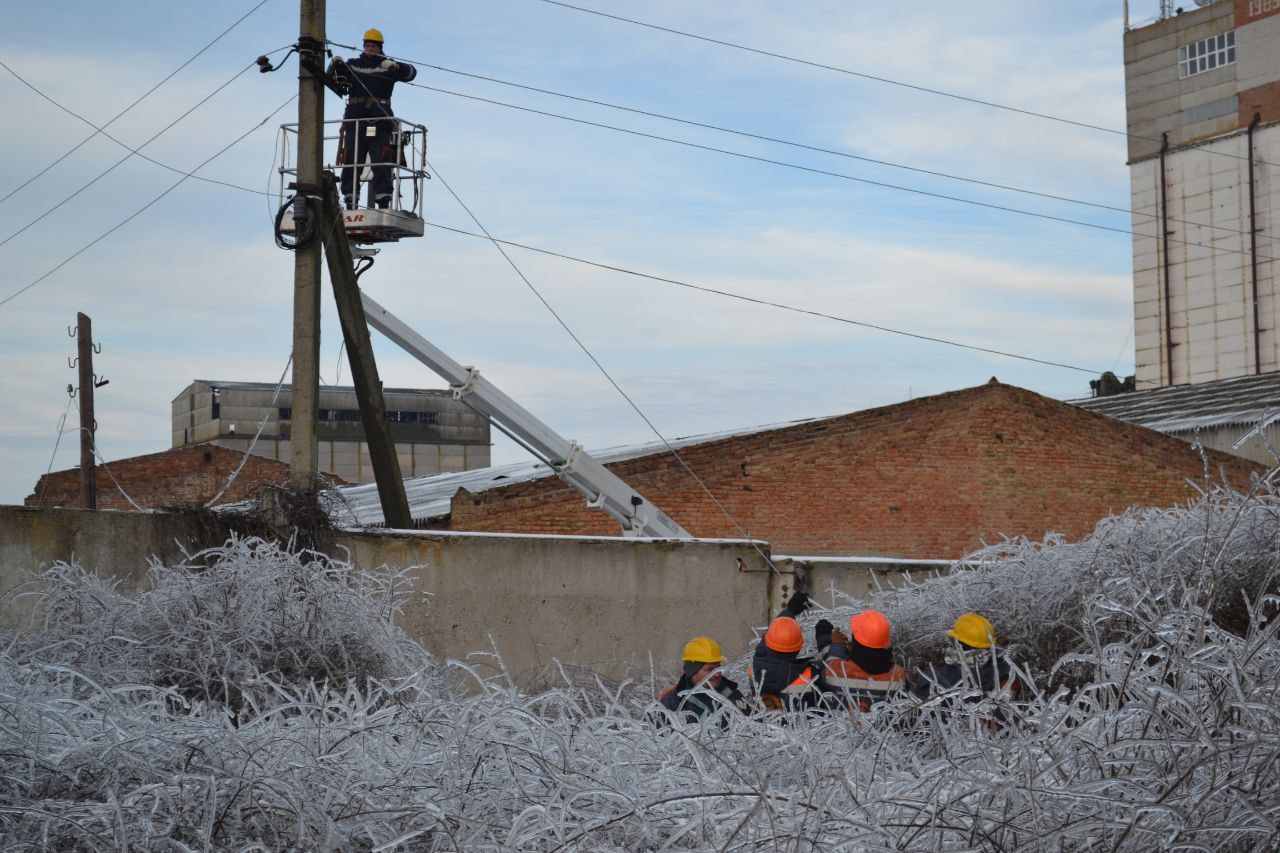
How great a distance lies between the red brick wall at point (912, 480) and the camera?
19.0 m

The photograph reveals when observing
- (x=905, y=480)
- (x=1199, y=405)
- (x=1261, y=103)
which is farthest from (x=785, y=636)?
(x=1261, y=103)

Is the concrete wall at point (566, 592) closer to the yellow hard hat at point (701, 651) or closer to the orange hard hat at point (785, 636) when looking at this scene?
the yellow hard hat at point (701, 651)

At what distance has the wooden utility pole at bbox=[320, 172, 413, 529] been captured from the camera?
11.6 meters

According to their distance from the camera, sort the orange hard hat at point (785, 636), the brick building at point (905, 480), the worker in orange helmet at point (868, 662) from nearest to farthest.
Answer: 1. the worker in orange helmet at point (868, 662)
2. the orange hard hat at point (785, 636)
3. the brick building at point (905, 480)

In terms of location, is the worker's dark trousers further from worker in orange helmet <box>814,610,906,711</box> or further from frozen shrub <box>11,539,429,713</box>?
worker in orange helmet <box>814,610,906,711</box>

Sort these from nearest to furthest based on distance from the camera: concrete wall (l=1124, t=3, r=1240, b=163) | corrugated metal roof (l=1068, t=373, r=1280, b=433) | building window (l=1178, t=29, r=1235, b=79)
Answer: corrugated metal roof (l=1068, t=373, r=1280, b=433)
building window (l=1178, t=29, r=1235, b=79)
concrete wall (l=1124, t=3, r=1240, b=163)

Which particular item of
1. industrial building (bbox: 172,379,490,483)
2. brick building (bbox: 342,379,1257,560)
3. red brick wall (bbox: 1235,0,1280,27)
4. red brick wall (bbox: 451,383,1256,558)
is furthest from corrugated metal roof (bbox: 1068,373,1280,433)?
industrial building (bbox: 172,379,490,483)

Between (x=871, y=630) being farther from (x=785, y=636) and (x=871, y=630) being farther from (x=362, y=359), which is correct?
(x=362, y=359)

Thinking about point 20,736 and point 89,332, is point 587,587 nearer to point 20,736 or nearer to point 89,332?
point 20,736

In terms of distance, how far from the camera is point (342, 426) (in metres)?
46.6

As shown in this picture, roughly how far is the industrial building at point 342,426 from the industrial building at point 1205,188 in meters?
24.0

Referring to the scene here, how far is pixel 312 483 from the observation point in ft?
34.5

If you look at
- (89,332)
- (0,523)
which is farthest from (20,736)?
(89,332)

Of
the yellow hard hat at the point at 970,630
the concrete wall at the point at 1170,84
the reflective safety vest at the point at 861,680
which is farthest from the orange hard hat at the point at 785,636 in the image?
the concrete wall at the point at 1170,84
